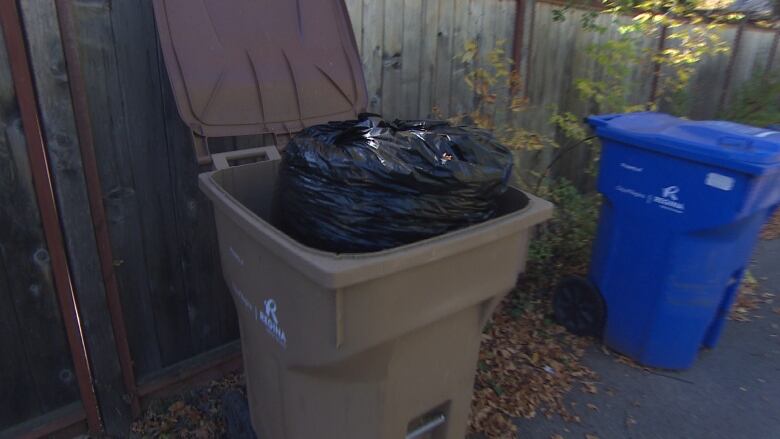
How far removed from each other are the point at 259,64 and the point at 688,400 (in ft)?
9.17

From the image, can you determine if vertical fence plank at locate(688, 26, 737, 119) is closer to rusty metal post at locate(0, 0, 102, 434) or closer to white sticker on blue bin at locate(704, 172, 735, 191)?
white sticker on blue bin at locate(704, 172, 735, 191)


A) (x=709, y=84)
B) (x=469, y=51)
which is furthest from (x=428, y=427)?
(x=709, y=84)

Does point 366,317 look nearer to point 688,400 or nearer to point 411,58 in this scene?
point 411,58

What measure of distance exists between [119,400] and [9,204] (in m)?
1.04

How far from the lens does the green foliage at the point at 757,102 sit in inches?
231

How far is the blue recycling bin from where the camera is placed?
2.42m

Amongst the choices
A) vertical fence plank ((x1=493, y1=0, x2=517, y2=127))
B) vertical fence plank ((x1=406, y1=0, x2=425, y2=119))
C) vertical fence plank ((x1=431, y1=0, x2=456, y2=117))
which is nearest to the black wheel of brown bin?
vertical fence plank ((x1=406, y1=0, x2=425, y2=119))

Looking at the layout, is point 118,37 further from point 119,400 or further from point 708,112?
point 708,112

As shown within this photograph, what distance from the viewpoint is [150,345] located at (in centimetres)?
255

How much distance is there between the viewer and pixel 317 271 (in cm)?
118

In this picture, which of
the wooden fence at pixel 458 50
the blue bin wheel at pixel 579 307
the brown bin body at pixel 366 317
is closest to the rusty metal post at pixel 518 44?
the wooden fence at pixel 458 50

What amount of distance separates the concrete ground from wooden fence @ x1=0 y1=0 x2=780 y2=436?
1.85 meters

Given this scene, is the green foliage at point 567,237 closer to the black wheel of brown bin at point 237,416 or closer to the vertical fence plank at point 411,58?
the vertical fence plank at point 411,58

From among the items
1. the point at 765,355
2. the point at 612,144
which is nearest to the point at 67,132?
the point at 612,144
